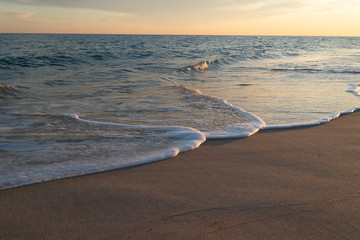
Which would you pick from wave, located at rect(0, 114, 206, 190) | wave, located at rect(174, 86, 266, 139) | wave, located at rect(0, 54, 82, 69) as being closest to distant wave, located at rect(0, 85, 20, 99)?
wave, located at rect(0, 114, 206, 190)

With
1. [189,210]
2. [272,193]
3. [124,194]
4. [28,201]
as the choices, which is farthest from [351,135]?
[28,201]

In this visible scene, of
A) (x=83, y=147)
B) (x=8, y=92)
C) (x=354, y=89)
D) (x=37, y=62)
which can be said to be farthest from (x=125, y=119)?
(x=37, y=62)

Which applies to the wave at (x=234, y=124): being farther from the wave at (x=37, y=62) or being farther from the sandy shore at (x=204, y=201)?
the wave at (x=37, y=62)

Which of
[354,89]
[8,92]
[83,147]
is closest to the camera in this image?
[83,147]

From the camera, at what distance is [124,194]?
2.47 meters

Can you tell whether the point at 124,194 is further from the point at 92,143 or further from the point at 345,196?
the point at 345,196

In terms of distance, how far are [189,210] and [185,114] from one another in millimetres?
3236

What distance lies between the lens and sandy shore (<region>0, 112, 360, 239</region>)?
197 cm

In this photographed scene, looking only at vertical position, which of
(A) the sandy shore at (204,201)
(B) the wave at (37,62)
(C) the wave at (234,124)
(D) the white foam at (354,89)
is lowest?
(A) the sandy shore at (204,201)

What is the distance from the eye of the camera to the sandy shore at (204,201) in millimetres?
1970

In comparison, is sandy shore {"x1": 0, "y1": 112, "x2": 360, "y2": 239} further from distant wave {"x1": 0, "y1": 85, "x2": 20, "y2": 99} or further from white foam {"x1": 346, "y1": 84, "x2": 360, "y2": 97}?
distant wave {"x1": 0, "y1": 85, "x2": 20, "y2": 99}

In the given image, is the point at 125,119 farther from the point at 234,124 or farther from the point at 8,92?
the point at 8,92

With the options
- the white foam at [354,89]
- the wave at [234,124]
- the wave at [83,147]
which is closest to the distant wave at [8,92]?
the wave at [83,147]

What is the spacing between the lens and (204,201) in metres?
2.34
